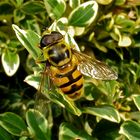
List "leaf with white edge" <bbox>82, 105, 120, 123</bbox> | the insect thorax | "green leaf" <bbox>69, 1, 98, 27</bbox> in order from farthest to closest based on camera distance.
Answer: "green leaf" <bbox>69, 1, 98, 27</bbox>, "leaf with white edge" <bbox>82, 105, 120, 123</bbox>, the insect thorax

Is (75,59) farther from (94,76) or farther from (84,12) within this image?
(84,12)

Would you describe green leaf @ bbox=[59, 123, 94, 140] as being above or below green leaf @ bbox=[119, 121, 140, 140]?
above

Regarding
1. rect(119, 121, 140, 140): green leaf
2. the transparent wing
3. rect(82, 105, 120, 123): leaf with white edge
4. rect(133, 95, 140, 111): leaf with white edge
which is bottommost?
rect(119, 121, 140, 140): green leaf

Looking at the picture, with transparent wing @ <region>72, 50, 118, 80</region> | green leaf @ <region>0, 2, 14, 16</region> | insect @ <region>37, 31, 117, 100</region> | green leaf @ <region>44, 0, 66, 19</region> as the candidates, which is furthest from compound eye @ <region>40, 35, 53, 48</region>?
green leaf @ <region>0, 2, 14, 16</region>

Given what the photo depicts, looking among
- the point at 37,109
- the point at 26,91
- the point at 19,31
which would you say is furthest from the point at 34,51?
the point at 26,91

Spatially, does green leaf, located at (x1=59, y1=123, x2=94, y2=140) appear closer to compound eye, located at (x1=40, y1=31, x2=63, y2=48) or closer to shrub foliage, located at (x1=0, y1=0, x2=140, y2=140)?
shrub foliage, located at (x1=0, y1=0, x2=140, y2=140)

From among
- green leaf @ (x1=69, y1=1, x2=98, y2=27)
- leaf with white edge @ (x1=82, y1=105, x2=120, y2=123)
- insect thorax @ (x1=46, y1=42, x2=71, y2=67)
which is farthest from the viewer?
green leaf @ (x1=69, y1=1, x2=98, y2=27)

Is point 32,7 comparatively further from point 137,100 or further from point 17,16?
point 137,100
